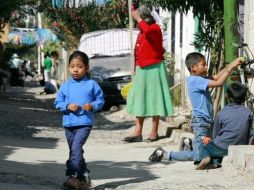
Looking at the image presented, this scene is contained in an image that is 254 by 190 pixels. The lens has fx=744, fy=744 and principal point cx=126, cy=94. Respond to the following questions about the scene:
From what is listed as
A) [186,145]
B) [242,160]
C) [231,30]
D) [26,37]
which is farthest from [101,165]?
[26,37]

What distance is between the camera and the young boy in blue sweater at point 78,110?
286 inches

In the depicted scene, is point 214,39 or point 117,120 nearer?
point 214,39

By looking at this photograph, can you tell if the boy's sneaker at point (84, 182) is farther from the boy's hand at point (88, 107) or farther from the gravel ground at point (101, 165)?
the boy's hand at point (88, 107)

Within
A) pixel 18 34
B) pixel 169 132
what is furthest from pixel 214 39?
pixel 18 34

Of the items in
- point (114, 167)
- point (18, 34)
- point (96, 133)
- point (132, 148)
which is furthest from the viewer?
point (18, 34)

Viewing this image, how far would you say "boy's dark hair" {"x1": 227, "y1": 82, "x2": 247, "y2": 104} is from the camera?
7809 millimetres

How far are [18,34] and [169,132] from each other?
4371cm

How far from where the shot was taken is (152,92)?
1127 cm

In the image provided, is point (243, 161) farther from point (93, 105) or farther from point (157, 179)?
point (93, 105)

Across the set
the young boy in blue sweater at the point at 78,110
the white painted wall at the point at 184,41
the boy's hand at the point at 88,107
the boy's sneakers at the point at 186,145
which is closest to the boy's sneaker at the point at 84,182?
the young boy in blue sweater at the point at 78,110

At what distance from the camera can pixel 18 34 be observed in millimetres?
54281

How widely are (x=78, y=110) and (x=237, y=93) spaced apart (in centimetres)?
173

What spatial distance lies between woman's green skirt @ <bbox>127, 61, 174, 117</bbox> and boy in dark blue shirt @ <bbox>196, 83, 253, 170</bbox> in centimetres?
335

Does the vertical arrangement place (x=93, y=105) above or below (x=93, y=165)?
above
